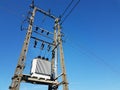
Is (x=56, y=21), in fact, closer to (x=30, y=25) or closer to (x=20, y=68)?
(x=30, y=25)

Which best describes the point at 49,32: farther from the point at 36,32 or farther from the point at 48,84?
the point at 48,84

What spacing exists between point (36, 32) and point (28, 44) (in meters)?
2.21

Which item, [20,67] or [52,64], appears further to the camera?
[52,64]

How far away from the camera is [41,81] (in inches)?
550

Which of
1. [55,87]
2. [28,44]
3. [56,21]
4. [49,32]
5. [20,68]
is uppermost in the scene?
[56,21]

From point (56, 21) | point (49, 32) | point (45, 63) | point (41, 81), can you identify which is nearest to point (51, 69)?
point (45, 63)

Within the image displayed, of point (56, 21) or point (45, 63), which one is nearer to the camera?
point (45, 63)

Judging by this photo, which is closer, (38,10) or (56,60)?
(56,60)

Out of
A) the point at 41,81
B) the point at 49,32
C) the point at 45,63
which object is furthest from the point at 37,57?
the point at 49,32

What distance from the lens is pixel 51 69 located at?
608 inches

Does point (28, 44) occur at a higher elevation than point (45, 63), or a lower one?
higher

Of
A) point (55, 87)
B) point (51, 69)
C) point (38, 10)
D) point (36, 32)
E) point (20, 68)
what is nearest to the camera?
point (20, 68)

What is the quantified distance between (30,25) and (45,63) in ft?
11.9

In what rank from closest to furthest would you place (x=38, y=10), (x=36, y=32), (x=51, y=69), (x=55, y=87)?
(x=55, y=87) → (x=51, y=69) → (x=36, y=32) → (x=38, y=10)
